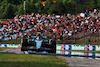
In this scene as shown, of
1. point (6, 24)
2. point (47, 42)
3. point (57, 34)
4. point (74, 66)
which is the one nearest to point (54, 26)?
point (57, 34)

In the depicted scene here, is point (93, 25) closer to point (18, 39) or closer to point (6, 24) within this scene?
point (18, 39)

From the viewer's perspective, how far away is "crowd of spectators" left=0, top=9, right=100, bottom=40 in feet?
73.2

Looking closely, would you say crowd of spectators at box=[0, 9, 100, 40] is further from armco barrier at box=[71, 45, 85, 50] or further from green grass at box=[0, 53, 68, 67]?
green grass at box=[0, 53, 68, 67]

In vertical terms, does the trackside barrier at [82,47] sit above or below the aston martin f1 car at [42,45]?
below

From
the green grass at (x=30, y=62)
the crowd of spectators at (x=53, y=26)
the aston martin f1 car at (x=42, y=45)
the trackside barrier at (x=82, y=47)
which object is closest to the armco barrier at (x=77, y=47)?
the trackside barrier at (x=82, y=47)

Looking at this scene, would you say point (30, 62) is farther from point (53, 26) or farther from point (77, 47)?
point (53, 26)

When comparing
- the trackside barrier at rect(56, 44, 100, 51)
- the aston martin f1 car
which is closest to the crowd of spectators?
the trackside barrier at rect(56, 44, 100, 51)

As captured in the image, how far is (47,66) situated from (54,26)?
51.9ft

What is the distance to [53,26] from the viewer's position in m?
23.9

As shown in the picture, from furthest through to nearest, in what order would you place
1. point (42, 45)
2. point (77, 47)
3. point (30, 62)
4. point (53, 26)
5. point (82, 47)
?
point (53, 26), point (77, 47), point (82, 47), point (42, 45), point (30, 62)

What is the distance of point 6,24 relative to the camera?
27719 mm

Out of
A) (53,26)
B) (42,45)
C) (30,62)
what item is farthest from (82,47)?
(30,62)

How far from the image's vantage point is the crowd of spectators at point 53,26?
2230 centimetres

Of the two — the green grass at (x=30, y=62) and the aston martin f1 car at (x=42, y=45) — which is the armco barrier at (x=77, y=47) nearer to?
the aston martin f1 car at (x=42, y=45)
